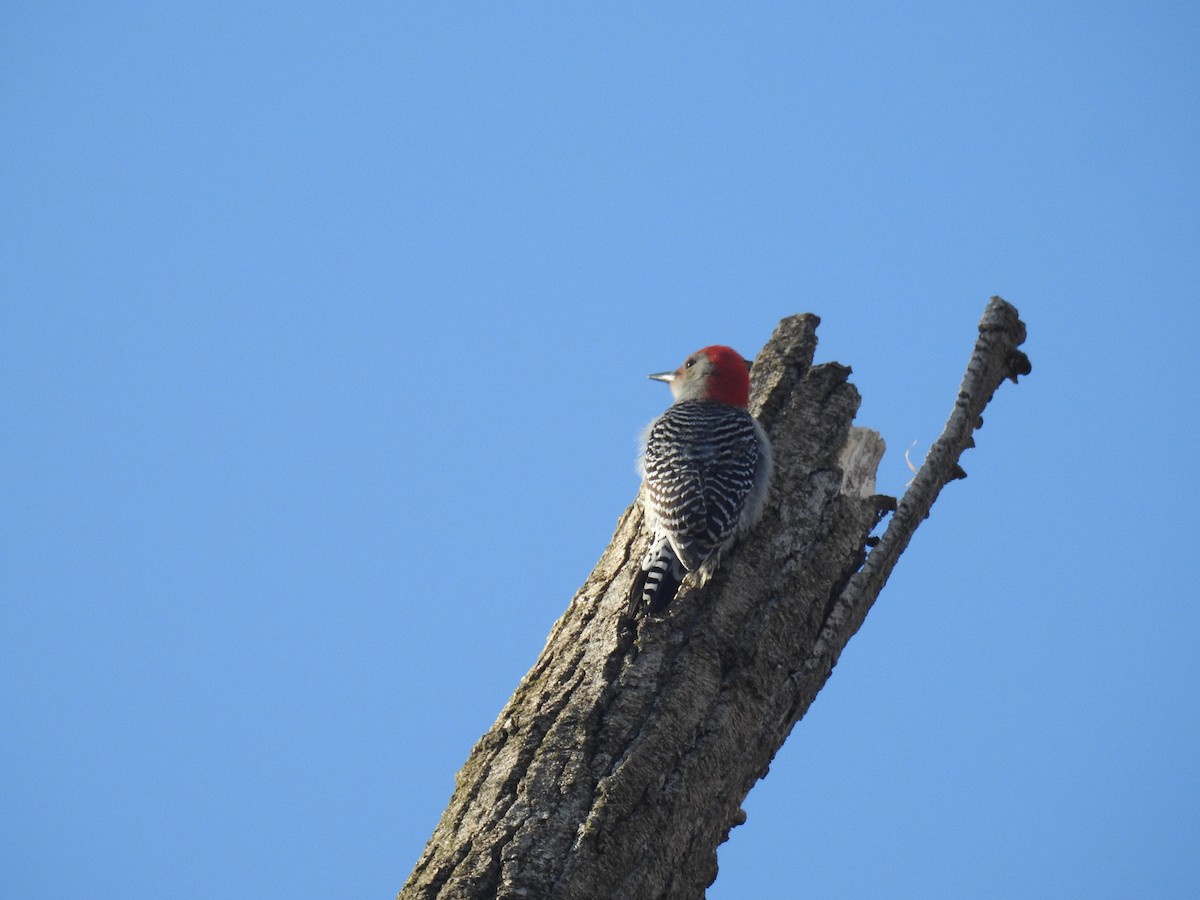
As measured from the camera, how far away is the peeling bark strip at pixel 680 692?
4.30m

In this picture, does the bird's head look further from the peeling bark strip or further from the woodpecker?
the peeling bark strip

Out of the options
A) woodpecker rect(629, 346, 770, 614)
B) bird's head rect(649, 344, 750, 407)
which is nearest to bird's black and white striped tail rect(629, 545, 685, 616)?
woodpecker rect(629, 346, 770, 614)

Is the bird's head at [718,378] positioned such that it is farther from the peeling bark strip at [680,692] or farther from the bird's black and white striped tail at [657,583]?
the bird's black and white striped tail at [657,583]

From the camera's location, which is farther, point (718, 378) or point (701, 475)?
point (718, 378)

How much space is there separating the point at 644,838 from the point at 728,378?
12.7 ft

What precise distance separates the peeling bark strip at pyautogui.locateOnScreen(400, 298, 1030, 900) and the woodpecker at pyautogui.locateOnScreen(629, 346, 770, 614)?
0.41 feet

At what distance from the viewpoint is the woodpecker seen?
5609mm

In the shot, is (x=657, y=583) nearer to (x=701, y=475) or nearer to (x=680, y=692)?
(x=680, y=692)

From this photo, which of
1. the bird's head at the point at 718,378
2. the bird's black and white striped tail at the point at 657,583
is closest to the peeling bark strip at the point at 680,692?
the bird's black and white striped tail at the point at 657,583

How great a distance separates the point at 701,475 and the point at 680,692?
206 centimetres

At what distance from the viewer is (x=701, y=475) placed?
670cm

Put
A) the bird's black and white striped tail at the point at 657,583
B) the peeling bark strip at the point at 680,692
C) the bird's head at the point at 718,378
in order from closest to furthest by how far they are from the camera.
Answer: the peeling bark strip at the point at 680,692
the bird's black and white striped tail at the point at 657,583
the bird's head at the point at 718,378

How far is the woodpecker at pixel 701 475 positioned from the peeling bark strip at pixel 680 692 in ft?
0.41

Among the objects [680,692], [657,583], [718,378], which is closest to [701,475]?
[718,378]
